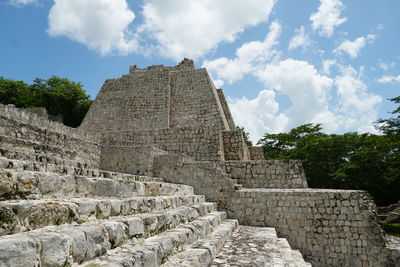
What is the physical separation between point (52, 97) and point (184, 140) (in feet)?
67.4

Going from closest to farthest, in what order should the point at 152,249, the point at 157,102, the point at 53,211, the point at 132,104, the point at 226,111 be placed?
1. the point at 53,211
2. the point at 152,249
3. the point at 157,102
4. the point at 132,104
5. the point at 226,111

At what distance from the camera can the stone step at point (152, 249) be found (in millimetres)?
1835

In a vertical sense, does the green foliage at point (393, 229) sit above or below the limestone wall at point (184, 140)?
below

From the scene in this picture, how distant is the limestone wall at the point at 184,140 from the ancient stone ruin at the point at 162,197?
0.04 metres

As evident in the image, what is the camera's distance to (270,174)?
810 centimetres

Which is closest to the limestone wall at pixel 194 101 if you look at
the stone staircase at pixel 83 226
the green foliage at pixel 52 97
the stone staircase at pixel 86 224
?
the stone staircase at pixel 86 224

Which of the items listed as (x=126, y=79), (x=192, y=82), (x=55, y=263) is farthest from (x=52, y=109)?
(x=55, y=263)

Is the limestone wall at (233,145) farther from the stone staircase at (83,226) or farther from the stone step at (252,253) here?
the stone staircase at (83,226)

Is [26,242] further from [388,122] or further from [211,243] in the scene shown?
[388,122]

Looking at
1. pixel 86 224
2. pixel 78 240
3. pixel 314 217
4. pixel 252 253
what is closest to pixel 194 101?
pixel 314 217

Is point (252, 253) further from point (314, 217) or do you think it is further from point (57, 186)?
point (314, 217)

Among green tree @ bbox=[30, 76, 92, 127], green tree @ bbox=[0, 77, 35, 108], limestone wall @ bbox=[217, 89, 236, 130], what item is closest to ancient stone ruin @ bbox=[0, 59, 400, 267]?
limestone wall @ bbox=[217, 89, 236, 130]

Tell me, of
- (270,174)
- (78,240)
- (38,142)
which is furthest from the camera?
(270,174)

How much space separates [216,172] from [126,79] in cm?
1129
